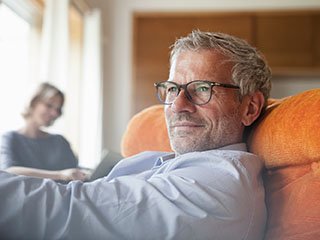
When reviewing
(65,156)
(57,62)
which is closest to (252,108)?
(65,156)

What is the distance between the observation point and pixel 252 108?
1109mm

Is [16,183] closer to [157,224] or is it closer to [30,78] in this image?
[157,224]

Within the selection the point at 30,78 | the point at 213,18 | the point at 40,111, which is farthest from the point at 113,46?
the point at 40,111

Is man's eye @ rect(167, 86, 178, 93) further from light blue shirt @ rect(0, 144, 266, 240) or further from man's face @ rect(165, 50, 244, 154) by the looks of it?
light blue shirt @ rect(0, 144, 266, 240)

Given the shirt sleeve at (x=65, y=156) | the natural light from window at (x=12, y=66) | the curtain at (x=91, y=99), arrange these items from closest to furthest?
the shirt sleeve at (x=65, y=156) → the natural light from window at (x=12, y=66) → the curtain at (x=91, y=99)

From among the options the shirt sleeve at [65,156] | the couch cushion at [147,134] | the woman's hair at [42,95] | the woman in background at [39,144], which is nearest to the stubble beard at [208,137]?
the couch cushion at [147,134]

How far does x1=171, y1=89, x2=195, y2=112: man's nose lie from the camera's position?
103 centimetres

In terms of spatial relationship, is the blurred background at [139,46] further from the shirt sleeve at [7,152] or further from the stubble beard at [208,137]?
the stubble beard at [208,137]

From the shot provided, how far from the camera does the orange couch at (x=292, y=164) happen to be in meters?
0.85

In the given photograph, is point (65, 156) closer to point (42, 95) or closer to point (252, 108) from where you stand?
point (42, 95)

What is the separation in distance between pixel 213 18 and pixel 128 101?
1108mm

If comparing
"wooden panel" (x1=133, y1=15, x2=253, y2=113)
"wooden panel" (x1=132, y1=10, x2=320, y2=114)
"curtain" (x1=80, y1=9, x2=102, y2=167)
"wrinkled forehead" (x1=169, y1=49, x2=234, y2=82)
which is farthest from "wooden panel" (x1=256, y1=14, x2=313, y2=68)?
"wrinkled forehead" (x1=169, y1=49, x2=234, y2=82)

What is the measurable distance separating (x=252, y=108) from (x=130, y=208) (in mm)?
523

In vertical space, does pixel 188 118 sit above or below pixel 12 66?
below
